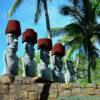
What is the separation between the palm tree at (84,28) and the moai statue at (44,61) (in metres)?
15.1

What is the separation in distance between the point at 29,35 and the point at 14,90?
5.25ft

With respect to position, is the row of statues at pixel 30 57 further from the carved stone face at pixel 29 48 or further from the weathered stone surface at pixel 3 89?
the weathered stone surface at pixel 3 89

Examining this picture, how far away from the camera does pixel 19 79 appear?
1234 cm

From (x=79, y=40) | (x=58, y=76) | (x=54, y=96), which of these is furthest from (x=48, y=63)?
(x=79, y=40)

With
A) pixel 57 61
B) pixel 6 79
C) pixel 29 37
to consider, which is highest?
pixel 29 37

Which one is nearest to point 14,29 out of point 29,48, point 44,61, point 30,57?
point 29,48

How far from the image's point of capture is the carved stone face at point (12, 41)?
1275cm

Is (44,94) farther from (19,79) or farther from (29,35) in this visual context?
(29,35)

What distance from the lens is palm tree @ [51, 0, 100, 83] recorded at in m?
28.8

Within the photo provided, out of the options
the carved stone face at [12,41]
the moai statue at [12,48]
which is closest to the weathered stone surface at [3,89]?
the moai statue at [12,48]

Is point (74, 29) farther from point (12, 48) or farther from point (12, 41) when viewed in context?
point (12, 48)

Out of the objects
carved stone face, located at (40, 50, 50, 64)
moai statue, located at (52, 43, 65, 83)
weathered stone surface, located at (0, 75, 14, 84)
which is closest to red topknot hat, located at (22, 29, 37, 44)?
carved stone face, located at (40, 50, 50, 64)

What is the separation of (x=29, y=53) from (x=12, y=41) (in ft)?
1.90

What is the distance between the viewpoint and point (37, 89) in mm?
12250
